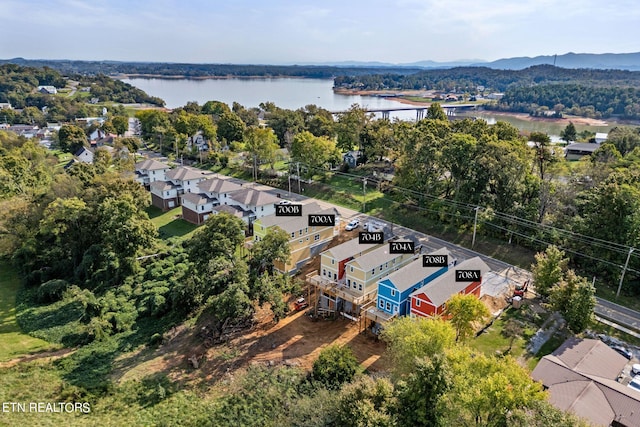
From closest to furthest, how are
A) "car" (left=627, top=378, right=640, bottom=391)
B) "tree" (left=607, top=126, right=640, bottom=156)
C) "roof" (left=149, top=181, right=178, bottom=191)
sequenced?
"car" (left=627, top=378, right=640, bottom=391), "roof" (left=149, top=181, right=178, bottom=191), "tree" (left=607, top=126, right=640, bottom=156)

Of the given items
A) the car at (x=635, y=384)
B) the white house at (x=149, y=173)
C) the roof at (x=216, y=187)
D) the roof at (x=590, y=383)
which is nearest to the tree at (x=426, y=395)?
the roof at (x=590, y=383)


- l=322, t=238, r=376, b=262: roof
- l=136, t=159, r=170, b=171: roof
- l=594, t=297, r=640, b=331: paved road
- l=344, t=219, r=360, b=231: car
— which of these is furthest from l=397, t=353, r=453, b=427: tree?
l=136, t=159, r=170, b=171: roof

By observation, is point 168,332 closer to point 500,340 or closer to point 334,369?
point 334,369

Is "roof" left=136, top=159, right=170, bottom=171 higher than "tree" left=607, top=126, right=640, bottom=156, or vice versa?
"tree" left=607, top=126, right=640, bottom=156

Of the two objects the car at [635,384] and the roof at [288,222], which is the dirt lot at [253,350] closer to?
the roof at [288,222]

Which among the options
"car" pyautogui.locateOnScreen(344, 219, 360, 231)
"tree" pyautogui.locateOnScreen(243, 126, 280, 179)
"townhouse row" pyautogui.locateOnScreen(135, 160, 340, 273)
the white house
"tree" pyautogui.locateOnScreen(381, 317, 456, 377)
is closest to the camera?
"tree" pyautogui.locateOnScreen(381, 317, 456, 377)

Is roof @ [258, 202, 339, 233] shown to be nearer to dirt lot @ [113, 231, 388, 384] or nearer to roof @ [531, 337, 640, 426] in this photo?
dirt lot @ [113, 231, 388, 384]

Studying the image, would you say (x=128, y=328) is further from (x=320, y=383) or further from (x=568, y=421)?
(x=568, y=421)

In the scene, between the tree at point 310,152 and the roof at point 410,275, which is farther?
the tree at point 310,152
